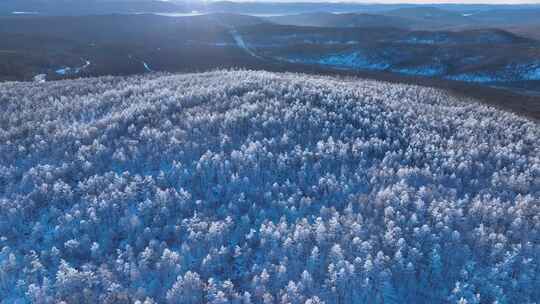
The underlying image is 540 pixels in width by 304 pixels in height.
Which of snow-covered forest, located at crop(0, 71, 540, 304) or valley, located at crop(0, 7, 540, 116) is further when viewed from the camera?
valley, located at crop(0, 7, 540, 116)

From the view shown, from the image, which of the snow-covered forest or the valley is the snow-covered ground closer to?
the valley

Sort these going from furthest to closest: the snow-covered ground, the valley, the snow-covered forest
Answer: the snow-covered ground < the valley < the snow-covered forest

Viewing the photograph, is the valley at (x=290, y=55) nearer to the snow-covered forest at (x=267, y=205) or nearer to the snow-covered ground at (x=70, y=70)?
the snow-covered ground at (x=70, y=70)

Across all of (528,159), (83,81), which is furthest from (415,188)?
(83,81)

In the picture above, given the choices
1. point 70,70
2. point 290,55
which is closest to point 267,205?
point 70,70

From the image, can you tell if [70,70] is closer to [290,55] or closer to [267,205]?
[290,55]

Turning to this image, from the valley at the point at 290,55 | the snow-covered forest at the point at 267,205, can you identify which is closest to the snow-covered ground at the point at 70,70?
the valley at the point at 290,55

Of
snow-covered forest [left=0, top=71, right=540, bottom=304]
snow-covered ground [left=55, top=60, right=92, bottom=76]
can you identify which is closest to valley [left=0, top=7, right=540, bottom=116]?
snow-covered ground [left=55, top=60, right=92, bottom=76]

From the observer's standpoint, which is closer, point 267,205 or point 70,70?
point 267,205

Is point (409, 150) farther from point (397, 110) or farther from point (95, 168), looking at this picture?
point (95, 168)
